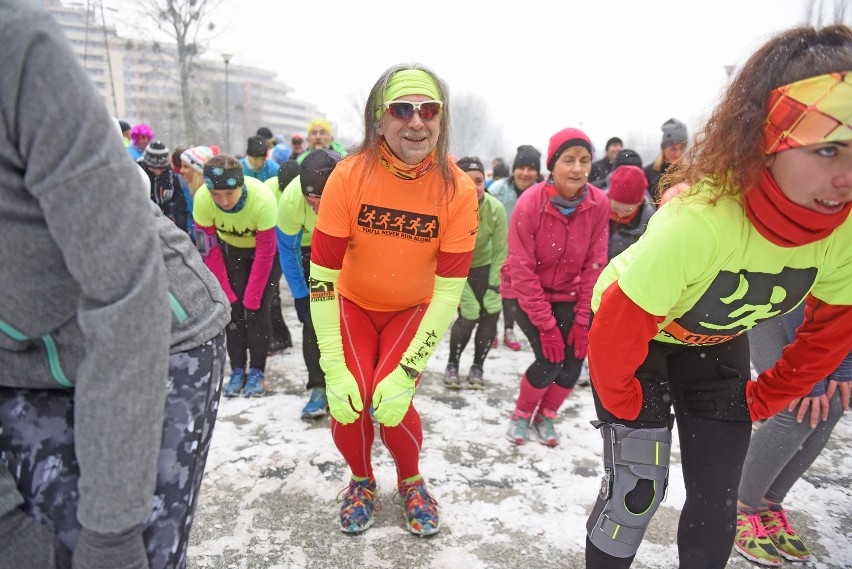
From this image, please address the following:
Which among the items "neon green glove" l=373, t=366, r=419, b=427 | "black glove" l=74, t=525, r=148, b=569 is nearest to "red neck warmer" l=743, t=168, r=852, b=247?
"neon green glove" l=373, t=366, r=419, b=427

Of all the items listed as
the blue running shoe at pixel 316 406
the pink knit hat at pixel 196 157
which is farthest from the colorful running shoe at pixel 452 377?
the pink knit hat at pixel 196 157

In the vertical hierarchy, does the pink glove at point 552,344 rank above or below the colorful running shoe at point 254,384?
above

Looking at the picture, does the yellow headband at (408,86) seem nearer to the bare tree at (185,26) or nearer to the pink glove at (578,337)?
the pink glove at (578,337)

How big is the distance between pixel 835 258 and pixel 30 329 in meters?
2.30

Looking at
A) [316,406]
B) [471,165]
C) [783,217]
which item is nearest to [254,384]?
[316,406]

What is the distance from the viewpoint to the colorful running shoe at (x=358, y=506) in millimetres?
2705

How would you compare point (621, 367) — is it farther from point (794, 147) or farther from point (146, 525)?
point (146, 525)

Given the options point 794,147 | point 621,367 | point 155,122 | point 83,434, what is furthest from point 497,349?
point 155,122

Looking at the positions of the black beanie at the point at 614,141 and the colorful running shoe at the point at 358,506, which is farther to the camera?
→ the black beanie at the point at 614,141

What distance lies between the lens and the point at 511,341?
6.12 m

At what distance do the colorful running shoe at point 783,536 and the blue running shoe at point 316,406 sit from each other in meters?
2.87

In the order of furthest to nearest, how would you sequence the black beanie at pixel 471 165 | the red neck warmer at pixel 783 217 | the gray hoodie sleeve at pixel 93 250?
the black beanie at pixel 471 165 < the red neck warmer at pixel 783 217 < the gray hoodie sleeve at pixel 93 250

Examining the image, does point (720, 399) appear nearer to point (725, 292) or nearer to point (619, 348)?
point (725, 292)

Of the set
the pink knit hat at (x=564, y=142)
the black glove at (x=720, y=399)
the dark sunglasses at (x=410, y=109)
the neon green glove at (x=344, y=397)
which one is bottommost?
the neon green glove at (x=344, y=397)
